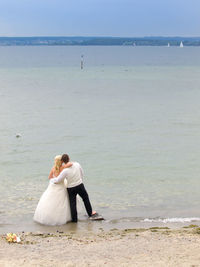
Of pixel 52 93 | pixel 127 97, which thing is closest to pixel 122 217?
pixel 127 97

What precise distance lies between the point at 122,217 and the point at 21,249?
3768 mm

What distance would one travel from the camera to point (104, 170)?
16.7 metres

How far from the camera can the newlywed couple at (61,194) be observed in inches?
424

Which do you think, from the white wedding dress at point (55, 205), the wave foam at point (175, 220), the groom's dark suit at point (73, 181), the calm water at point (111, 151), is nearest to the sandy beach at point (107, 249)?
the white wedding dress at point (55, 205)

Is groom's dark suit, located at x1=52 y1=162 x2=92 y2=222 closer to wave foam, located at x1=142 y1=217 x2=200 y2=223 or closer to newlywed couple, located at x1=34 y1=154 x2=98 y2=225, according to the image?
newlywed couple, located at x1=34 y1=154 x2=98 y2=225

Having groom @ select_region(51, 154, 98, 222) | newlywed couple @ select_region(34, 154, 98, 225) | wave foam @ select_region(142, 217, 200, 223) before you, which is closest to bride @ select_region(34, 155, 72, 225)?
newlywed couple @ select_region(34, 154, 98, 225)

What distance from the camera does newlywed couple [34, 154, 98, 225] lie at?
35.4ft

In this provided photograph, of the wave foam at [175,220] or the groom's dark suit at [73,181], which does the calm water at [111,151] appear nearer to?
the wave foam at [175,220]

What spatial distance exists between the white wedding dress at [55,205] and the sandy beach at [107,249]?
836 mm

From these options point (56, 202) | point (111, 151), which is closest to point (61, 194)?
point (56, 202)

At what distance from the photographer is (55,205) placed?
10891 millimetres

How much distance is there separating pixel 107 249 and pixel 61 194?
2645 mm

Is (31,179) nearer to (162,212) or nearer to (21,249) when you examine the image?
(162,212)

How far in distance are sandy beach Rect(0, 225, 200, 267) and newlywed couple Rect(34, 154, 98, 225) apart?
870 mm
